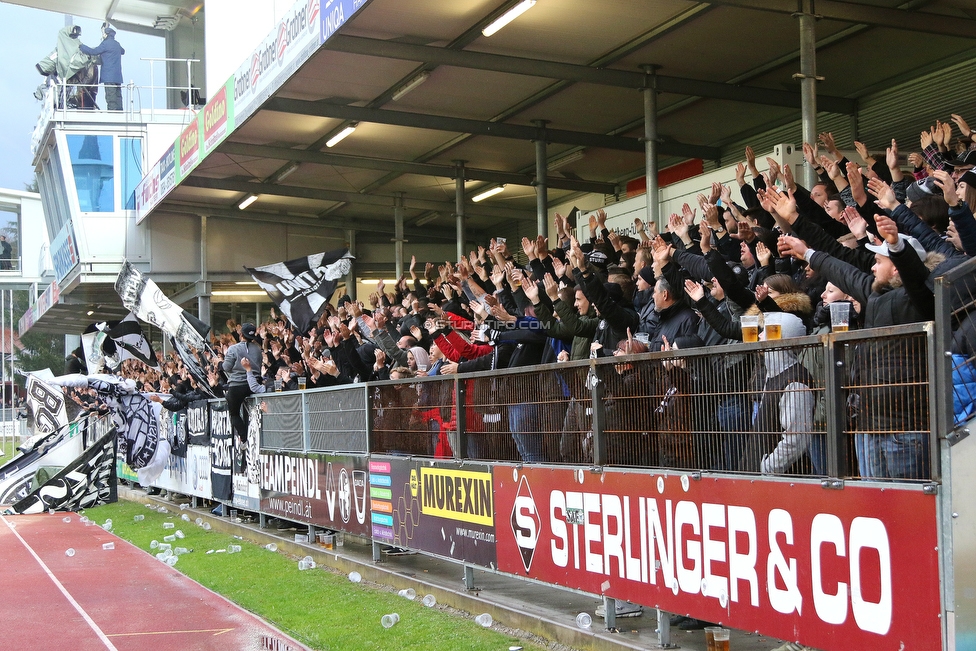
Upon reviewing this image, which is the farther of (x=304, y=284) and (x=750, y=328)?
(x=304, y=284)

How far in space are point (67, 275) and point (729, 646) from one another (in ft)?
92.3

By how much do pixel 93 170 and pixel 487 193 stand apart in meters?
15.1

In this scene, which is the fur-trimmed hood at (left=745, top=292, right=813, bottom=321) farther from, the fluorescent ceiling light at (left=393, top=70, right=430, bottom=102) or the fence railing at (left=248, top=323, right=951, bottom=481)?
the fluorescent ceiling light at (left=393, top=70, right=430, bottom=102)

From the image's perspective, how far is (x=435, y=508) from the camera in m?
9.38

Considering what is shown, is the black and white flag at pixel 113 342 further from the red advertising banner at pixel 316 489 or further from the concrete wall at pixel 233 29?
the red advertising banner at pixel 316 489

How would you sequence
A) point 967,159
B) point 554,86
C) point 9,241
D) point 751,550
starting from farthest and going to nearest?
point 9,241 → point 554,86 → point 967,159 → point 751,550

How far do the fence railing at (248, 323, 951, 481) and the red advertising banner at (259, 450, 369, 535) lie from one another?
1.34 m

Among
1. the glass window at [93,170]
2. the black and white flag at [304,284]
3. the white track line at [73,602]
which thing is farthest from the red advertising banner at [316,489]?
the glass window at [93,170]

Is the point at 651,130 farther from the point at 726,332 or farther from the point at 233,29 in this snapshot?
the point at 233,29

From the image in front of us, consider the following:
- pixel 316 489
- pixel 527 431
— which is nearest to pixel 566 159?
pixel 316 489

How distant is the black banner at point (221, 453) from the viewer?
51.9 feet

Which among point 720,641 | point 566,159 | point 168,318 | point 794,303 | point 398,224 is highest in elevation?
point 566,159

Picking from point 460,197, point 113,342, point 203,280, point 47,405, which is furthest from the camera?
point 203,280

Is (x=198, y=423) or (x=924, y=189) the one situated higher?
(x=924, y=189)
